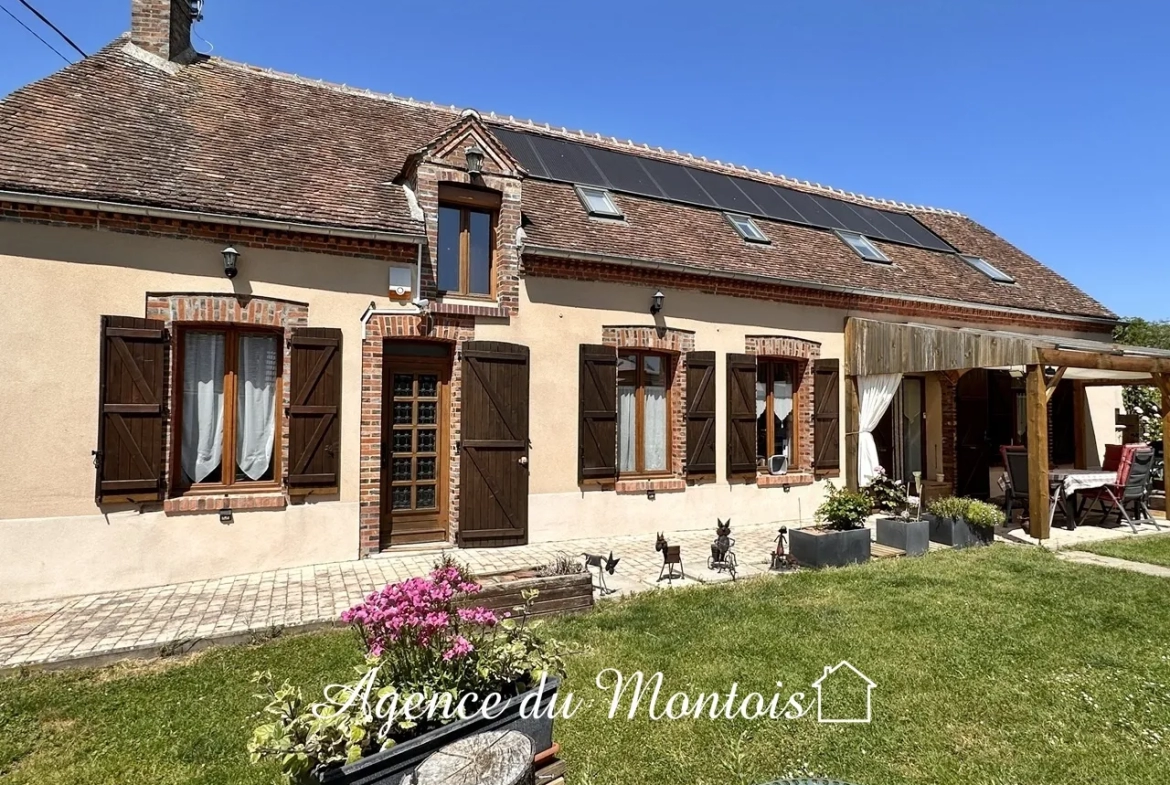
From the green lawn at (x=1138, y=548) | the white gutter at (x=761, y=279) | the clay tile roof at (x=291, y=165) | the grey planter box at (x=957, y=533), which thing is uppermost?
the clay tile roof at (x=291, y=165)

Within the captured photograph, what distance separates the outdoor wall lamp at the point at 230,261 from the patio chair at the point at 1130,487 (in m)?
11.0

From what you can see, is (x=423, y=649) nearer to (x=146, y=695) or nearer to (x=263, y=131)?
(x=146, y=695)

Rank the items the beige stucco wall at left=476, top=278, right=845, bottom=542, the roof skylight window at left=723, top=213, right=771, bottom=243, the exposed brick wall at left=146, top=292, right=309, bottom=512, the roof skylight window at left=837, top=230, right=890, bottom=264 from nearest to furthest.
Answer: the exposed brick wall at left=146, top=292, right=309, bottom=512, the beige stucco wall at left=476, top=278, right=845, bottom=542, the roof skylight window at left=723, top=213, right=771, bottom=243, the roof skylight window at left=837, top=230, right=890, bottom=264

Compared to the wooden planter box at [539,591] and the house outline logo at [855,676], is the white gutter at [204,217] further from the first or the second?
the house outline logo at [855,676]

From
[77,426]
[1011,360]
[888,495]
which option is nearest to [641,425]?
[888,495]

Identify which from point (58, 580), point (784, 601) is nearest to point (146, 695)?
point (58, 580)

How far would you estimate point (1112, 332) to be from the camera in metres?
12.9

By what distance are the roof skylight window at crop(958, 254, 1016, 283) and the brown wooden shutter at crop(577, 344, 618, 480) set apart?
9123 mm

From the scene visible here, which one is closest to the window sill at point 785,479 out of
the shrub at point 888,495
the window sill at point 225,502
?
the shrub at point 888,495

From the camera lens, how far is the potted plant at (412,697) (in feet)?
7.13

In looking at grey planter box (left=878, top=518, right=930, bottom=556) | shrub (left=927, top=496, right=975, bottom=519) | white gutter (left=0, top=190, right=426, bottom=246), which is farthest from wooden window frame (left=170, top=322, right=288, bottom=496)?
shrub (left=927, top=496, right=975, bottom=519)

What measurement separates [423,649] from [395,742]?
37cm

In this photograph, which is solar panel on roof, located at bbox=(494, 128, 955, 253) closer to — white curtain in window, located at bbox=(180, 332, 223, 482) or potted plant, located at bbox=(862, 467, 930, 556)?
white curtain in window, located at bbox=(180, 332, 223, 482)

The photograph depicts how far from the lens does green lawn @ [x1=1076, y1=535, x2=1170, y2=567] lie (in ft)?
21.8
